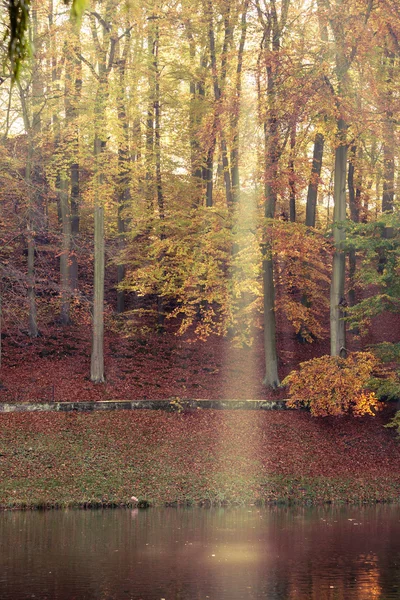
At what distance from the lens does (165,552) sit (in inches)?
550

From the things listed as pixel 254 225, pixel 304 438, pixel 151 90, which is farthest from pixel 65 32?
pixel 304 438

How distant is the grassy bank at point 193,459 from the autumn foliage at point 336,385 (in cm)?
81

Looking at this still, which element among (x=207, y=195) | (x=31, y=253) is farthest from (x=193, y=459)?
(x=207, y=195)

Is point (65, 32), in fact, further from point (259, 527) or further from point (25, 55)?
point (25, 55)

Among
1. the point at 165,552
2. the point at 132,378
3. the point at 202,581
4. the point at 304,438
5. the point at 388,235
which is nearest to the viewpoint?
the point at 202,581

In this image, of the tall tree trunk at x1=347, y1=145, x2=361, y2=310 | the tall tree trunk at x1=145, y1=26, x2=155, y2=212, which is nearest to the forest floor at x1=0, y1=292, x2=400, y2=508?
the tall tree trunk at x1=347, y1=145, x2=361, y2=310

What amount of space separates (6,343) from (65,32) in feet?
37.1

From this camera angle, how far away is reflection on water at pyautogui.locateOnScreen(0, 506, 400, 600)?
1123cm

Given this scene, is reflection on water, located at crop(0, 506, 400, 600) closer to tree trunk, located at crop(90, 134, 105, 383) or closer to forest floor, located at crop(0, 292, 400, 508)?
forest floor, located at crop(0, 292, 400, 508)

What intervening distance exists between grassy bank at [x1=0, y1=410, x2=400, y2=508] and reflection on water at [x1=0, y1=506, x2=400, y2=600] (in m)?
0.89

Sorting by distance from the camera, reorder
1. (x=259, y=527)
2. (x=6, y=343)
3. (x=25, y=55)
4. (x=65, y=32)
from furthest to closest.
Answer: (x=6, y=343) → (x=65, y=32) → (x=259, y=527) → (x=25, y=55)

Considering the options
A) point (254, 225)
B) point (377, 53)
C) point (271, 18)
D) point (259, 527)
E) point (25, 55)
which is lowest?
point (259, 527)

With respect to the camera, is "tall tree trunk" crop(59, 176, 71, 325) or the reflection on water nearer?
the reflection on water

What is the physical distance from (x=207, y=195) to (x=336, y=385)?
1124cm
